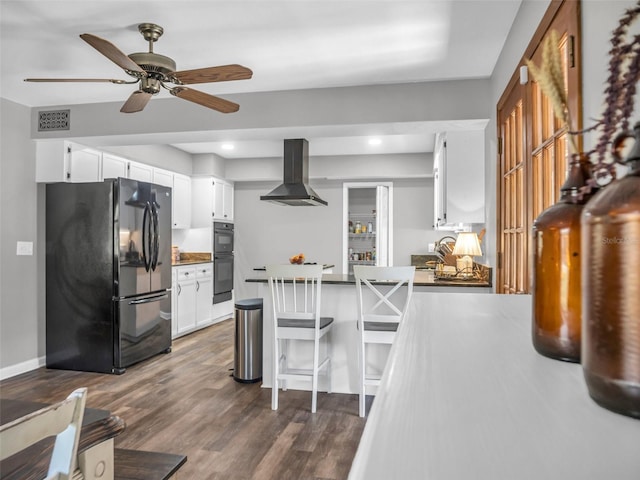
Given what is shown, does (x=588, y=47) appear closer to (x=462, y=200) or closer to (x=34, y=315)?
(x=462, y=200)

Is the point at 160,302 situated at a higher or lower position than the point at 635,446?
lower

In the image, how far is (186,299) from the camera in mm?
5727

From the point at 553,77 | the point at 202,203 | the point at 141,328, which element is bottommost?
the point at 141,328

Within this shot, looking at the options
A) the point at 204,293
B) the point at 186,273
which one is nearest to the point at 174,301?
the point at 186,273

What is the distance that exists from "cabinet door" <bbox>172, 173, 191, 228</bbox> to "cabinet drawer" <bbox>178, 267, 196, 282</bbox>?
0.73 metres

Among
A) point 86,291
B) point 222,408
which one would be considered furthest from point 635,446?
point 86,291

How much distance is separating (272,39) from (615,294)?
2.94 meters

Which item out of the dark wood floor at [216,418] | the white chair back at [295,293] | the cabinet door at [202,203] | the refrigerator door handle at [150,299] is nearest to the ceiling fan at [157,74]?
the white chair back at [295,293]

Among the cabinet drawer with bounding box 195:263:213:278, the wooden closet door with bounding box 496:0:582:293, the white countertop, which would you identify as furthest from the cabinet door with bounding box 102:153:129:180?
the white countertop

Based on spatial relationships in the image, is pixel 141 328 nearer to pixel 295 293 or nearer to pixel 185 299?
pixel 185 299

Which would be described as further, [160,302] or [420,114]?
[160,302]

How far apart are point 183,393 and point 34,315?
1.94 metres

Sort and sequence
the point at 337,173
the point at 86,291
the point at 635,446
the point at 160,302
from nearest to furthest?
the point at 635,446
the point at 86,291
the point at 160,302
the point at 337,173

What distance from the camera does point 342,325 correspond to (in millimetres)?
3627
